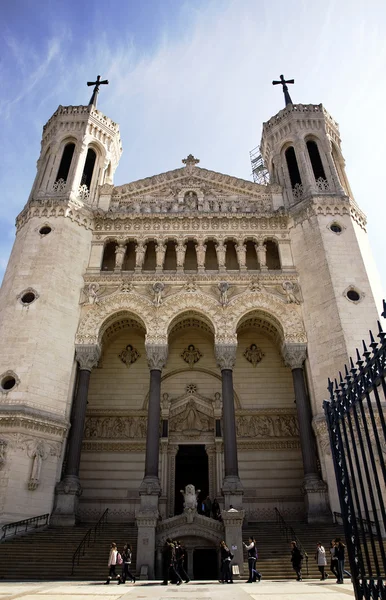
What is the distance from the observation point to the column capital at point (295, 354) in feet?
59.9

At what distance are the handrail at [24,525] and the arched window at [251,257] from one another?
1401 centimetres

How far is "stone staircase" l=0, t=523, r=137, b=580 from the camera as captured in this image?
11.8 metres

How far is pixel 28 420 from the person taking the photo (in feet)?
51.4

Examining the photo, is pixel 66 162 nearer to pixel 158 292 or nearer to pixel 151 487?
pixel 158 292

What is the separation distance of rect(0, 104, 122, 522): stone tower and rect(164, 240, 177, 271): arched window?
13.1 feet

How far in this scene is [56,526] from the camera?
14.9 metres

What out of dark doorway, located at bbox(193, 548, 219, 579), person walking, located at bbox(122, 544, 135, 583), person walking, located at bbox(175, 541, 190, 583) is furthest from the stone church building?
person walking, located at bbox(122, 544, 135, 583)

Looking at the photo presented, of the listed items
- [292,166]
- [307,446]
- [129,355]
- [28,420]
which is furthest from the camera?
[292,166]

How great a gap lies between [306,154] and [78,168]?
1241 cm

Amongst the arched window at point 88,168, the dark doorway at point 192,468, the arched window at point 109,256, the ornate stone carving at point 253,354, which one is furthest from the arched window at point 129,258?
the dark doorway at point 192,468

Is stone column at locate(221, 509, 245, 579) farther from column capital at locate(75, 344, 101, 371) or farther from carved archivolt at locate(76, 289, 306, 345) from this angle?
column capital at locate(75, 344, 101, 371)

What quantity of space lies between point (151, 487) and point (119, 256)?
11.0m

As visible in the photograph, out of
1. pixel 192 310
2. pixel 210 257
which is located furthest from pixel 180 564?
pixel 210 257

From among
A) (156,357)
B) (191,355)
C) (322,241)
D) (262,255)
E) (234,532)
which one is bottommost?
(234,532)
